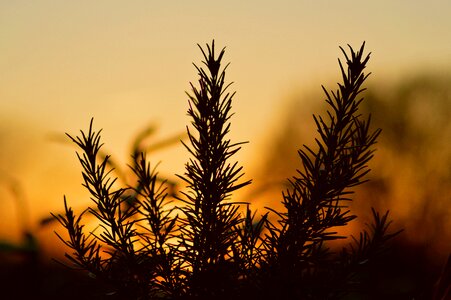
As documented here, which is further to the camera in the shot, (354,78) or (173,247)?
(173,247)

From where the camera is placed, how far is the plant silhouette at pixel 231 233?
2.11 ft

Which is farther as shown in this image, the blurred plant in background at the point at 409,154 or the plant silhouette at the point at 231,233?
the blurred plant in background at the point at 409,154

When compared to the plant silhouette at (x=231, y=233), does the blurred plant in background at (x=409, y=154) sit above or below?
above

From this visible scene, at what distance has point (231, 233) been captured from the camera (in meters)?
0.69

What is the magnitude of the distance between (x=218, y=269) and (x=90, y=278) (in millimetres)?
164

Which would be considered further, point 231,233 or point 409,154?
point 409,154

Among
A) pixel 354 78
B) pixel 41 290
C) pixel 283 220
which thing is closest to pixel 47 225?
pixel 41 290

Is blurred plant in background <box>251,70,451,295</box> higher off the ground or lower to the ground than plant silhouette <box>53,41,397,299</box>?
higher

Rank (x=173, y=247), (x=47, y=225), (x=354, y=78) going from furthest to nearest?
(x=47, y=225) → (x=173, y=247) → (x=354, y=78)

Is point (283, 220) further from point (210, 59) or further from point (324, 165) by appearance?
point (210, 59)

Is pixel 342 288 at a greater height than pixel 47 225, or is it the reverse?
pixel 47 225

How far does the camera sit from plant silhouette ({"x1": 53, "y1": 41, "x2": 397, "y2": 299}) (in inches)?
25.3

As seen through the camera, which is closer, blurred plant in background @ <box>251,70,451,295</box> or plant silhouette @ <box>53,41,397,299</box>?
plant silhouette @ <box>53,41,397,299</box>

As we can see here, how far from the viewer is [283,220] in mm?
682
